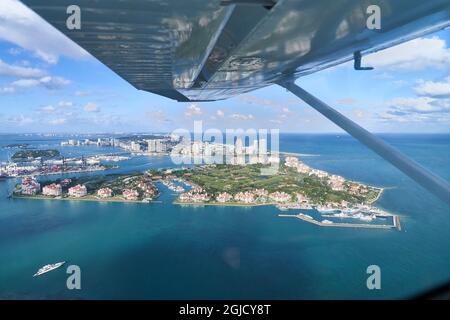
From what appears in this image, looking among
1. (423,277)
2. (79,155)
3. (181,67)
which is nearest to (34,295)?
(79,155)

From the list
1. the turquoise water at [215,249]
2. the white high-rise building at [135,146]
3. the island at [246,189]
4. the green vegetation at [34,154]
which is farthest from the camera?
the white high-rise building at [135,146]

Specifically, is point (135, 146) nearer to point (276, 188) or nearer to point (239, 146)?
point (239, 146)

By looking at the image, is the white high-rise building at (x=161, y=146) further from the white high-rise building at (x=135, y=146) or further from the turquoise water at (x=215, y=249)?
the white high-rise building at (x=135, y=146)

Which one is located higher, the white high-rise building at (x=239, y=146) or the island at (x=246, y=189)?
the white high-rise building at (x=239, y=146)

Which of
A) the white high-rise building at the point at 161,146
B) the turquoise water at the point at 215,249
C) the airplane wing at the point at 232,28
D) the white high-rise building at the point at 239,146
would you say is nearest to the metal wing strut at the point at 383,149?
the airplane wing at the point at 232,28

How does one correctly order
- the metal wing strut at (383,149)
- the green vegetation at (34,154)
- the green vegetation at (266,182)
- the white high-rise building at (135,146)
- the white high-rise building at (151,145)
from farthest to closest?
the white high-rise building at (135,146), the white high-rise building at (151,145), the green vegetation at (34,154), the green vegetation at (266,182), the metal wing strut at (383,149)

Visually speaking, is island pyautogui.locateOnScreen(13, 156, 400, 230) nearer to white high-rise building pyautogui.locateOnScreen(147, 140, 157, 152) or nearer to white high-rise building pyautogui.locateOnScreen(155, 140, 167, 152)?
white high-rise building pyautogui.locateOnScreen(155, 140, 167, 152)
